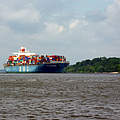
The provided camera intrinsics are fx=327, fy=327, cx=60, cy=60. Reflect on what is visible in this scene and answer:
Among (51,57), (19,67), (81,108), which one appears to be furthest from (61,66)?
(81,108)

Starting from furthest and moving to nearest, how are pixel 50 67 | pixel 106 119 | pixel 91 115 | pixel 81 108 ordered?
pixel 50 67, pixel 81 108, pixel 91 115, pixel 106 119

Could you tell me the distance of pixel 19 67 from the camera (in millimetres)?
196250

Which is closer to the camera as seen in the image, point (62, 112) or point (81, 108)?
point (62, 112)

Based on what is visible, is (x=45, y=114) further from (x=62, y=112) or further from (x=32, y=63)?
(x=32, y=63)

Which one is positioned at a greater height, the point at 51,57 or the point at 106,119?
the point at 51,57

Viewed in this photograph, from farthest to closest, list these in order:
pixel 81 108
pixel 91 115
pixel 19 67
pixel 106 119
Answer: pixel 19 67
pixel 81 108
pixel 91 115
pixel 106 119

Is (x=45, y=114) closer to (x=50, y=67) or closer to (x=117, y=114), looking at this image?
(x=117, y=114)

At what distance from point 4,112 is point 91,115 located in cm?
584

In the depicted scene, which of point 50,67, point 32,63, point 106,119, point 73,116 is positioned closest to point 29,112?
point 73,116

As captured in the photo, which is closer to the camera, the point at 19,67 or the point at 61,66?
the point at 61,66

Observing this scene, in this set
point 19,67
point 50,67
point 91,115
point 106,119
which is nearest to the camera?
point 106,119

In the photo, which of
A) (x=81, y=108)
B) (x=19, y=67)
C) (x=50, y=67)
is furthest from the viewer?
(x=19, y=67)

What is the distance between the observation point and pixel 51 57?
607 feet

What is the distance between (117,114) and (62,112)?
3.65m
